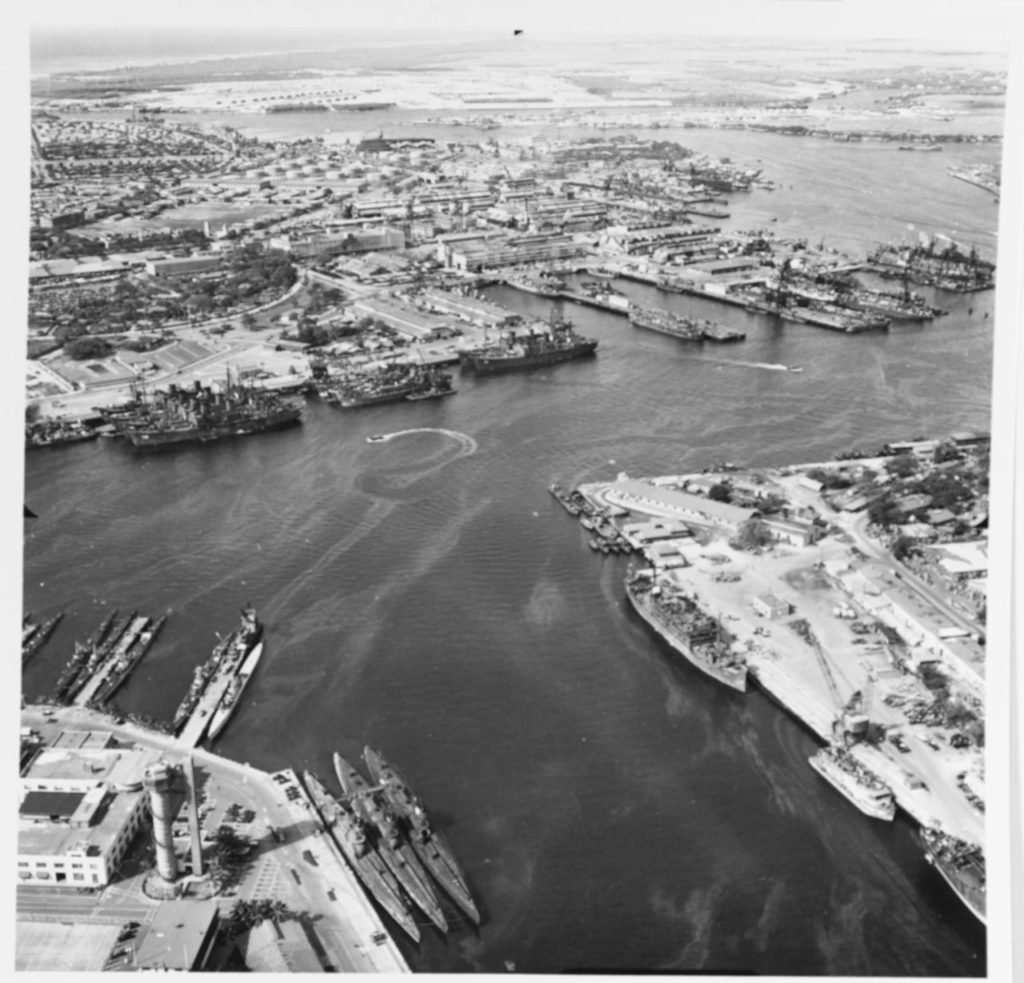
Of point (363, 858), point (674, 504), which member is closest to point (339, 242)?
point (674, 504)

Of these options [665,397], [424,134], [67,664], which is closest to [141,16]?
[67,664]

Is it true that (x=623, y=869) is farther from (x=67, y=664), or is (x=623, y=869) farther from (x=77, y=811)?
(x=67, y=664)

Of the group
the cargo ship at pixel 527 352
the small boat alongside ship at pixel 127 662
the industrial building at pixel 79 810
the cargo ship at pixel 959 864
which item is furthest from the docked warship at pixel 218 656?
the cargo ship at pixel 527 352

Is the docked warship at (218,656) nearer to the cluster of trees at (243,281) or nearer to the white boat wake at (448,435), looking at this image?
the white boat wake at (448,435)

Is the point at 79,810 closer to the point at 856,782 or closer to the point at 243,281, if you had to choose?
the point at 856,782

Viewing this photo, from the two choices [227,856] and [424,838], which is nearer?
[227,856]
